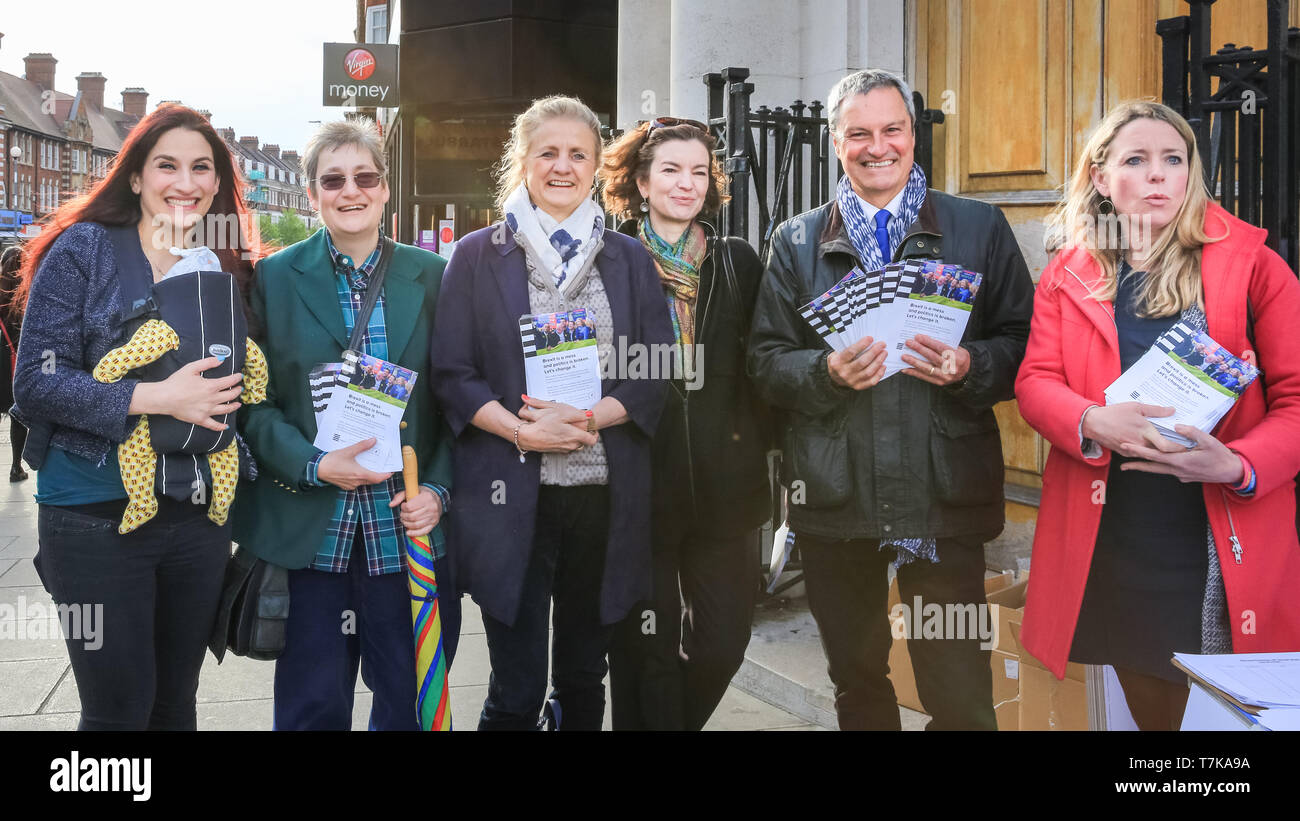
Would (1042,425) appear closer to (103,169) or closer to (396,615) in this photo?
(396,615)

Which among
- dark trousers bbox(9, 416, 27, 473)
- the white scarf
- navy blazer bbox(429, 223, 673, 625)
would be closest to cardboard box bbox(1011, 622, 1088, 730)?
navy blazer bbox(429, 223, 673, 625)

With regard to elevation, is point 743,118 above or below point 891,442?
above

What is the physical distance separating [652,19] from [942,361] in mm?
5378

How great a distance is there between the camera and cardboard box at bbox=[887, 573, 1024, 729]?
3.70m

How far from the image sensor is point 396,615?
10.0ft

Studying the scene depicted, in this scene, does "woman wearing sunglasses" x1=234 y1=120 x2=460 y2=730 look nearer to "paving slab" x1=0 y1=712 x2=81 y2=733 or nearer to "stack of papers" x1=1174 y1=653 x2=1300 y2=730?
"paving slab" x1=0 y1=712 x2=81 y2=733

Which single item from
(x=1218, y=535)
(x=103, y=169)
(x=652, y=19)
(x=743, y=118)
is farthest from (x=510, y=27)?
(x=1218, y=535)

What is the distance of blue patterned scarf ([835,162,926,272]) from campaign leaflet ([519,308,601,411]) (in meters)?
0.81

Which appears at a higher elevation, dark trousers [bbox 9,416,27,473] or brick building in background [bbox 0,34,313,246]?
brick building in background [bbox 0,34,313,246]

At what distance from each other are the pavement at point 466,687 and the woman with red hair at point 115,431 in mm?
1596

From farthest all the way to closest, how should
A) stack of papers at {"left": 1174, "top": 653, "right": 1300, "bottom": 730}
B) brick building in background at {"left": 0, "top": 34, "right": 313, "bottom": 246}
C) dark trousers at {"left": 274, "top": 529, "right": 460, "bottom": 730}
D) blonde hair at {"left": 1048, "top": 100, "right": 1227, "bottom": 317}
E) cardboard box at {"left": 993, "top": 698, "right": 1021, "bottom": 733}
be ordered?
1. brick building in background at {"left": 0, "top": 34, "right": 313, "bottom": 246}
2. cardboard box at {"left": 993, "top": 698, "right": 1021, "bottom": 733}
3. dark trousers at {"left": 274, "top": 529, "right": 460, "bottom": 730}
4. blonde hair at {"left": 1048, "top": 100, "right": 1227, "bottom": 317}
5. stack of papers at {"left": 1174, "top": 653, "right": 1300, "bottom": 730}

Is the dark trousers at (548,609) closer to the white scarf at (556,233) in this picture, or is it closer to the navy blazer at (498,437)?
the navy blazer at (498,437)

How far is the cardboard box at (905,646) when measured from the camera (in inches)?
146

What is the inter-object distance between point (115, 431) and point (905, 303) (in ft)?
6.77
